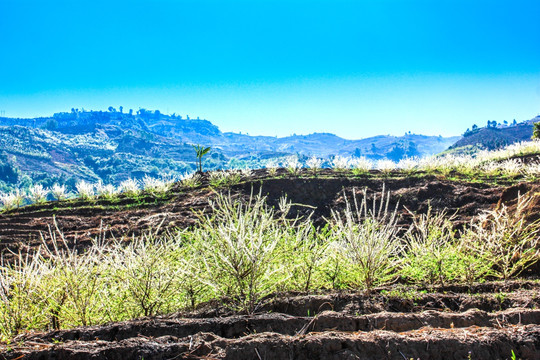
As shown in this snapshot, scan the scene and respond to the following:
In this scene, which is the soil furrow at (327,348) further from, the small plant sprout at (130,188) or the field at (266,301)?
the small plant sprout at (130,188)

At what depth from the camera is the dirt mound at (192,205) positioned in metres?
9.83

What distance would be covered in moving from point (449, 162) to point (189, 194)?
13.1m

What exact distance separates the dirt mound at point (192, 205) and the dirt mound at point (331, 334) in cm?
603

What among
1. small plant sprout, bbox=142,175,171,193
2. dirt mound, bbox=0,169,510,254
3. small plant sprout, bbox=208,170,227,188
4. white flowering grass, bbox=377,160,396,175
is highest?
white flowering grass, bbox=377,160,396,175

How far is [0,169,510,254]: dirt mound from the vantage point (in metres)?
9.83

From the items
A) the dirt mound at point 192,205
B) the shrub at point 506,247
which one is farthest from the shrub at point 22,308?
the dirt mound at point 192,205

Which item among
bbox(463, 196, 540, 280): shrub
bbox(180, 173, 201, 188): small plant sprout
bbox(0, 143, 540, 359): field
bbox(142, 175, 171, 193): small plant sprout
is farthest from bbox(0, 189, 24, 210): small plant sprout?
bbox(463, 196, 540, 280): shrub

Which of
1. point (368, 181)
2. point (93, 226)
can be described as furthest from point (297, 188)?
point (93, 226)

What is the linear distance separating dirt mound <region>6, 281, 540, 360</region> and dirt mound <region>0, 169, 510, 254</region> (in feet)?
19.8

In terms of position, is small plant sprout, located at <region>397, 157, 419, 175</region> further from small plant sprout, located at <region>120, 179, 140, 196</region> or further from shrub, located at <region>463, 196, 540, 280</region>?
small plant sprout, located at <region>120, 179, 140, 196</region>

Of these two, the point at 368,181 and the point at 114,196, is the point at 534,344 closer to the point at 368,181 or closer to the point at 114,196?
the point at 368,181

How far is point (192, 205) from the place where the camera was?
40.0 ft

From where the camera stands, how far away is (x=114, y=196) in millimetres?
14680

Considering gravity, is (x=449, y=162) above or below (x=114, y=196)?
above
